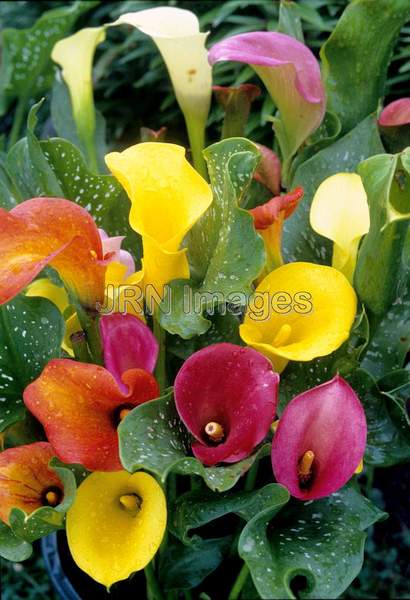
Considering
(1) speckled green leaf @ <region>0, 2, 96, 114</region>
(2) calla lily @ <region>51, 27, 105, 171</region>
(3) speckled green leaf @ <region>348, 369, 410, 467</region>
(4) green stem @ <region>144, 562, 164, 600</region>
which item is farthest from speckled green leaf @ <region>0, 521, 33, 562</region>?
(1) speckled green leaf @ <region>0, 2, 96, 114</region>

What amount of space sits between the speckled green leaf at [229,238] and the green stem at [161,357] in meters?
0.04

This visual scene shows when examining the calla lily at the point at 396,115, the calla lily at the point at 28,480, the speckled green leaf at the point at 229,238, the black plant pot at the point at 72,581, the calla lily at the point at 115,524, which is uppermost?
the speckled green leaf at the point at 229,238

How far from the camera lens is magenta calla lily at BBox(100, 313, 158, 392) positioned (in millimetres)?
457

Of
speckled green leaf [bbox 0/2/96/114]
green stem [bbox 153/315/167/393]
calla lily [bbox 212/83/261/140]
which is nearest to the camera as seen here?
green stem [bbox 153/315/167/393]

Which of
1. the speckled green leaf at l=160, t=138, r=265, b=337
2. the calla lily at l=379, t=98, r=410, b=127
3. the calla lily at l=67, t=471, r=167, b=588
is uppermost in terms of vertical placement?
the speckled green leaf at l=160, t=138, r=265, b=337

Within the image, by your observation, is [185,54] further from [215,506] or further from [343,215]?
[215,506]

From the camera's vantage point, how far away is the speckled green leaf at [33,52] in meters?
0.97

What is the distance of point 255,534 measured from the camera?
424 mm

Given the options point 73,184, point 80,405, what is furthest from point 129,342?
point 73,184

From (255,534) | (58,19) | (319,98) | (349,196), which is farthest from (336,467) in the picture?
(58,19)

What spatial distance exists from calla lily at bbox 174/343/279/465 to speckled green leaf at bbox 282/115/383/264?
0.15 m

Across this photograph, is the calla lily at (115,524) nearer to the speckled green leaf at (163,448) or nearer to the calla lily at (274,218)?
the speckled green leaf at (163,448)

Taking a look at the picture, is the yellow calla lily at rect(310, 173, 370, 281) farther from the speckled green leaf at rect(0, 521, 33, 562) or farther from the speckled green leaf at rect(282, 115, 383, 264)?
the speckled green leaf at rect(0, 521, 33, 562)

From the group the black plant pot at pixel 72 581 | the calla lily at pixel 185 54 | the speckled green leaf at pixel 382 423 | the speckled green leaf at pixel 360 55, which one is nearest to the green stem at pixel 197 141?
the calla lily at pixel 185 54
